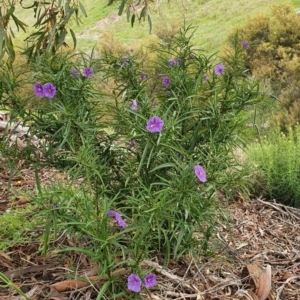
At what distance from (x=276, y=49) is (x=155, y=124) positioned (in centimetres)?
1269

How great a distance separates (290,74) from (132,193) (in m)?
11.7

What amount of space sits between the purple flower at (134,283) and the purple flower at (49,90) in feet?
2.12

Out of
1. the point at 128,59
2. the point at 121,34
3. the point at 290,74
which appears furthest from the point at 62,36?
the point at 121,34

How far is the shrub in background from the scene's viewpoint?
12477mm

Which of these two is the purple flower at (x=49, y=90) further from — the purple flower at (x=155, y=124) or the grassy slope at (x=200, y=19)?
the grassy slope at (x=200, y=19)

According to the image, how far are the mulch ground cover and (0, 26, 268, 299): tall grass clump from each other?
7cm

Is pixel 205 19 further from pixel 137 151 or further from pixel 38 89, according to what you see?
pixel 38 89

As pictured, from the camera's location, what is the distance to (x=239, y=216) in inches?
110

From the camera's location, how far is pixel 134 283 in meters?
1.54

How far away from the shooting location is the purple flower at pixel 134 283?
1.53 m

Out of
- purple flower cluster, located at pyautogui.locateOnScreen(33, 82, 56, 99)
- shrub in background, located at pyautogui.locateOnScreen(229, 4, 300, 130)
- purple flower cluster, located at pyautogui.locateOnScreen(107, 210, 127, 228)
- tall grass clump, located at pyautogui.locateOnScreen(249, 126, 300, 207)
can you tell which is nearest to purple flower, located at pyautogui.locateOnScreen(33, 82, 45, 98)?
purple flower cluster, located at pyautogui.locateOnScreen(33, 82, 56, 99)

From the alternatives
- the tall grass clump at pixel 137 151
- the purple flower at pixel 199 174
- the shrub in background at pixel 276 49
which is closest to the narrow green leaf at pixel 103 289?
the tall grass clump at pixel 137 151

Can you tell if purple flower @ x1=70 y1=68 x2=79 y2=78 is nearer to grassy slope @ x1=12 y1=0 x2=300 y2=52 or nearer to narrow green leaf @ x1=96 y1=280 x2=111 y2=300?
narrow green leaf @ x1=96 y1=280 x2=111 y2=300

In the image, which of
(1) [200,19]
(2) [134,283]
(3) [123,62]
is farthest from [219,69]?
(1) [200,19]
